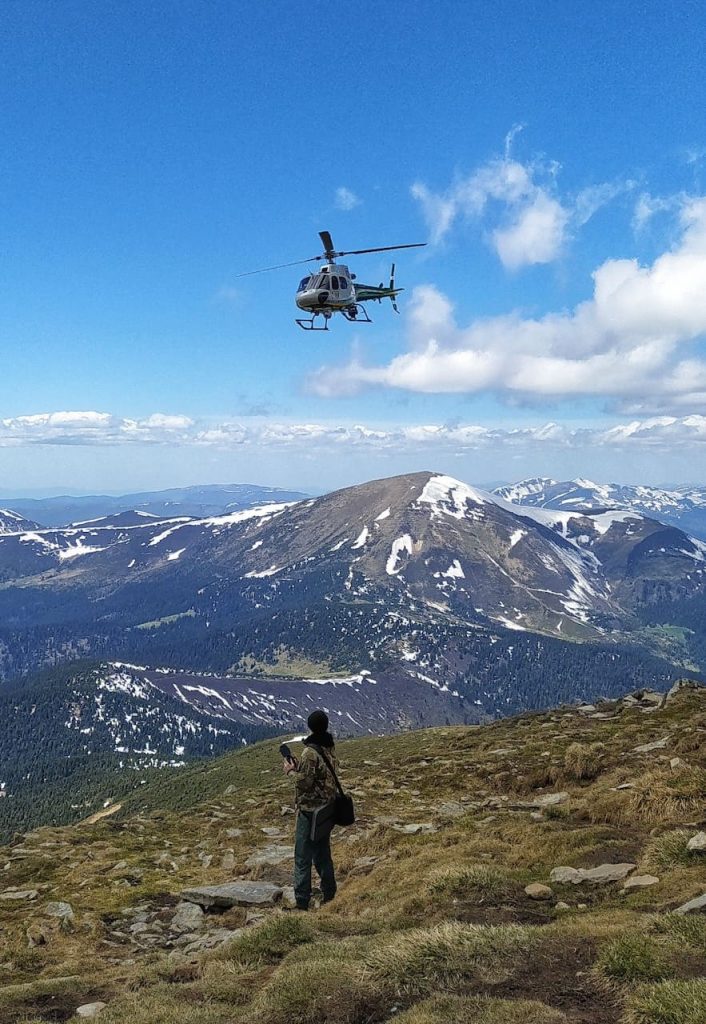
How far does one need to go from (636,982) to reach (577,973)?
3.61 feet

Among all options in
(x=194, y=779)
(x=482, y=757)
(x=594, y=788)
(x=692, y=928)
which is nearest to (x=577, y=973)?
(x=692, y=928)

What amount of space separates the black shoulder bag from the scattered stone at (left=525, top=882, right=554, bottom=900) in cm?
437

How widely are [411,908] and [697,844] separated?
690 cm

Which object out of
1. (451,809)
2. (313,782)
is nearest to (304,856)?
(313,782)

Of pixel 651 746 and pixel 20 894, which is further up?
pixel 651 746

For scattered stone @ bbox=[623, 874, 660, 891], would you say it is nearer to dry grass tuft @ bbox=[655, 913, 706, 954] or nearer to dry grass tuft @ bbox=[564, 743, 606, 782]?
dry grass tuft @ bbox=[655, 913, 706, 954]

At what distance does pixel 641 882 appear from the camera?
14.5m

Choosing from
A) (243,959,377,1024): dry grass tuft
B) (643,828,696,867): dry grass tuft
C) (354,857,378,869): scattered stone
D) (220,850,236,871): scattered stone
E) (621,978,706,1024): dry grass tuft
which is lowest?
(220,850,236,871): scattered stone

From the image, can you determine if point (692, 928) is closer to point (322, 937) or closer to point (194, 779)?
point (322, 937)

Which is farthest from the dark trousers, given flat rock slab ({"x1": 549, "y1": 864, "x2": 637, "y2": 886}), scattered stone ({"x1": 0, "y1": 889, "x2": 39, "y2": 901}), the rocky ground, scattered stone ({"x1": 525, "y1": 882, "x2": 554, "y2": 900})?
scattered stone ({"x1": 0, "y1": 889, "x2": 39, "y2": 901})

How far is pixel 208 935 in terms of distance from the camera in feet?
53.5

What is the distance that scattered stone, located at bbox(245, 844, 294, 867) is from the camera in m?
22.8

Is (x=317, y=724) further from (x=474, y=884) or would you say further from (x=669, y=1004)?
(x=669, y=1004)

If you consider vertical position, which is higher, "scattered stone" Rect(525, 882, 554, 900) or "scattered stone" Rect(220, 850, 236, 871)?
"scattered stone" Rect(525, 882, 554, 900)
